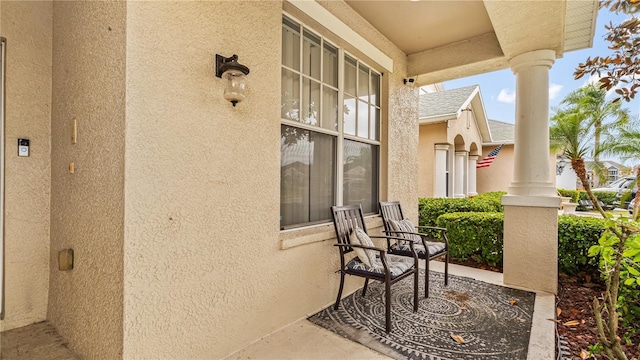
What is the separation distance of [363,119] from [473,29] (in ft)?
6.58

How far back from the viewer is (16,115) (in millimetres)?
2588

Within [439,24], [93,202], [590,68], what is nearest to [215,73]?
[93,202]

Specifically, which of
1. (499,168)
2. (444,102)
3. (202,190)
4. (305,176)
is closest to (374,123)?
(305,176)

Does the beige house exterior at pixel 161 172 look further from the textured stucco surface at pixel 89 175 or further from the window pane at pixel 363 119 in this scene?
the window pane at pixel 363 119

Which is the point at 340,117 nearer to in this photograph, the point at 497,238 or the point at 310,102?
the point at 310,102

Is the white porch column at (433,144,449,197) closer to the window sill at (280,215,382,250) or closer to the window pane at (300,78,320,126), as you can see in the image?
the window sill at (280,215,382,250)

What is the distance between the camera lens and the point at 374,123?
172 inches

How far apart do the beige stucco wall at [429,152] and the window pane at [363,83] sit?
5.58 m

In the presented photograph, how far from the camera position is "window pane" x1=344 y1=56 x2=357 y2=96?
3883 millimetres

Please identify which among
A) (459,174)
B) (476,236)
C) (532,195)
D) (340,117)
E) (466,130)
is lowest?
(476,236)

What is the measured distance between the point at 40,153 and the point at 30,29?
3.71 ft

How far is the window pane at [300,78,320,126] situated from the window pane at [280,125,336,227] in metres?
0.15

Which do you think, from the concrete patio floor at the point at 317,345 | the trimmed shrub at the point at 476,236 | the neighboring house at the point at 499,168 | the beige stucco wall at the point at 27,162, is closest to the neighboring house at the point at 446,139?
the neighboring house at the point at 499,168

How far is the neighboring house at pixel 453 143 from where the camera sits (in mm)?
9000
